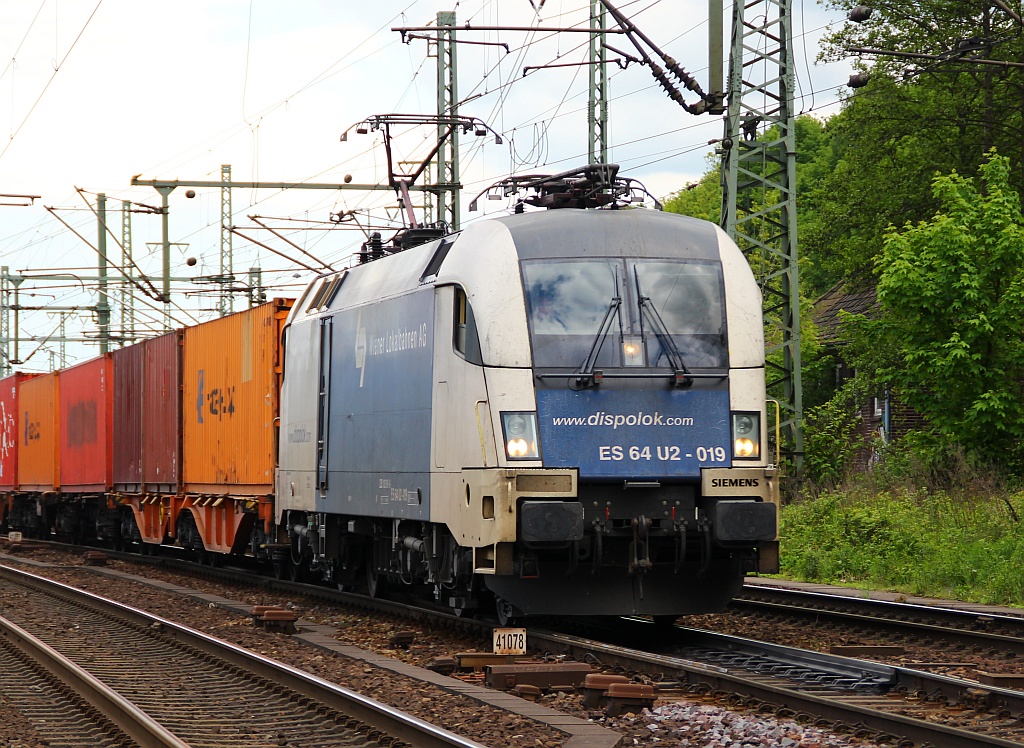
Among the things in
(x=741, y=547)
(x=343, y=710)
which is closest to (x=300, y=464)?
(x=741, y=547)

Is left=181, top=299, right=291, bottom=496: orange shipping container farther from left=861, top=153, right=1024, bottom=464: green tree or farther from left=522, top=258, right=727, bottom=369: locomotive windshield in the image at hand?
left=861, top=153, right=1024, bottom=464: green tree

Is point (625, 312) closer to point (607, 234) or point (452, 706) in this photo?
point (607, 234)

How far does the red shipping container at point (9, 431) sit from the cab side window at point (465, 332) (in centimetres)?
2647

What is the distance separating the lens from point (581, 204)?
13484 mm

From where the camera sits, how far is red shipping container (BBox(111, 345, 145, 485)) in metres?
26.1

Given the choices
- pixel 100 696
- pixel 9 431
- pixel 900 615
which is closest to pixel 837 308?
pixel 9 431

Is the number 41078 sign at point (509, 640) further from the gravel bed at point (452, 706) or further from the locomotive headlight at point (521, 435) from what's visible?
the locomotive headlight at point (521, 435)

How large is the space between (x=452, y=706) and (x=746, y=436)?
3900 millimetres

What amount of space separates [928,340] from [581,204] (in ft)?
36.2

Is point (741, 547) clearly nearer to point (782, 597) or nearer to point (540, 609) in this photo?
point (540, 609)

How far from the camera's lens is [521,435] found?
36.9 ft

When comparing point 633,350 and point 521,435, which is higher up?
point 633,350

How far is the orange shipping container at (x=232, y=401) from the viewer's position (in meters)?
19.0

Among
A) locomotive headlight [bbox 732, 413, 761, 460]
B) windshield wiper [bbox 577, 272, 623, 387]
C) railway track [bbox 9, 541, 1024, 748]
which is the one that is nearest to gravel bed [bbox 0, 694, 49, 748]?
railway track [bbox 9, 541, 1024, 748]
